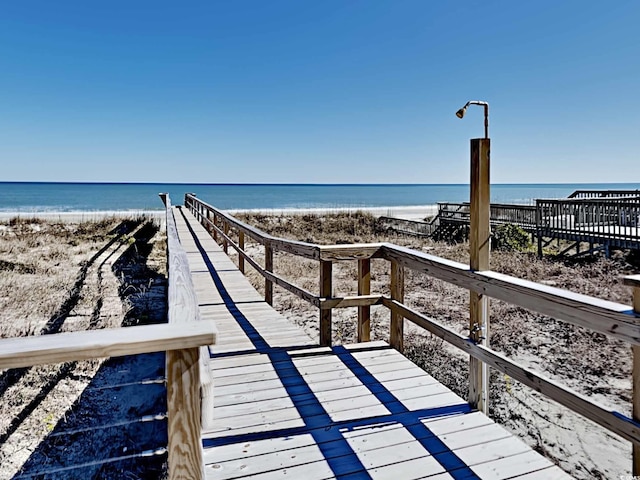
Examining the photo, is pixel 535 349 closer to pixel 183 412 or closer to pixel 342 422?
pixel 342 422

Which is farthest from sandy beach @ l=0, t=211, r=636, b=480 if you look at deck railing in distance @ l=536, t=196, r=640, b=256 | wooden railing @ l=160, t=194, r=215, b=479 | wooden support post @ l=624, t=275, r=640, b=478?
wooden railing @ l=160, t=194, r=215, b=479

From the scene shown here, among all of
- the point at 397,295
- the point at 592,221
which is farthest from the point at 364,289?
the point at 592,221

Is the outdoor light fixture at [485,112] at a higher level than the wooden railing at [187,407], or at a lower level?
higher

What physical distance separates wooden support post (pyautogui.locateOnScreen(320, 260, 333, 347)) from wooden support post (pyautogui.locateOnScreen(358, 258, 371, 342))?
0.28 meters

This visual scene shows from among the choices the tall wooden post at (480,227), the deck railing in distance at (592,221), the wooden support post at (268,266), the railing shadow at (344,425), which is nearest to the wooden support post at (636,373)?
the railing shadow at (344,425)

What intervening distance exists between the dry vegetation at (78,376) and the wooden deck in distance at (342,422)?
678mm

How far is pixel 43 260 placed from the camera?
A: 1175cm

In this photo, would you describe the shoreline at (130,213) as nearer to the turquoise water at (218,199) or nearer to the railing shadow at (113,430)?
the turquoise water at (218,199)

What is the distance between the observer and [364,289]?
4051 mm

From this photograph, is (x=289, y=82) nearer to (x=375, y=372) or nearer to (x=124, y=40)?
(x=124, y=40)

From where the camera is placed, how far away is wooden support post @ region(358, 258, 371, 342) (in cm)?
402

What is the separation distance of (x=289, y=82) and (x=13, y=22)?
19381 millimetres

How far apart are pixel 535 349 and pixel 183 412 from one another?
515 cm

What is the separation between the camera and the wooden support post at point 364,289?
402 cm
